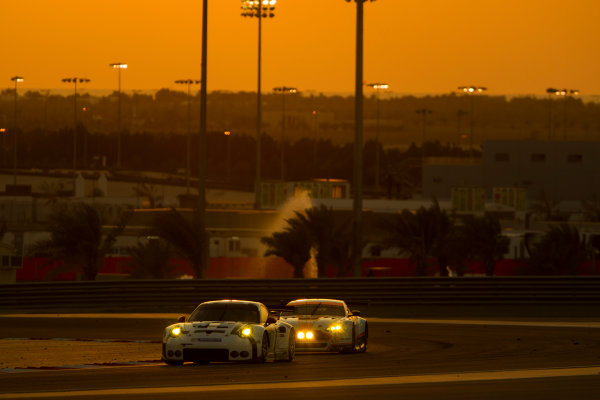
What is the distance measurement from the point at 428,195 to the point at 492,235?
5426 centimetres

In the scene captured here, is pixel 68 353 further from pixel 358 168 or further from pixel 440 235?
pixel 440 235

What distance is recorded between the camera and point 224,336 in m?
19.3

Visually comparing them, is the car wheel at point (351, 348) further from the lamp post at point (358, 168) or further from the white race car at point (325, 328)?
the lamp post at point (358, 168)

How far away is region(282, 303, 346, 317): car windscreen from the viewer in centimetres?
2336

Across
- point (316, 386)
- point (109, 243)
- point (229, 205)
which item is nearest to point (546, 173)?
point (229, 205)

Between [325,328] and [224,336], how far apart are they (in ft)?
12.6

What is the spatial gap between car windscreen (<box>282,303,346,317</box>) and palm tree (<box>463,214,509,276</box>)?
124 ft

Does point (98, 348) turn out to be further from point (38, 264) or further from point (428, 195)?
point (428, 195)

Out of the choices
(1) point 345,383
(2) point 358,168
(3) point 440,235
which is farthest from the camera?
(3) point 440,235

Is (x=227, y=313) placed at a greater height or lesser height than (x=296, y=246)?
greater

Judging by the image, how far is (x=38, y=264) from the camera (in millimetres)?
58969

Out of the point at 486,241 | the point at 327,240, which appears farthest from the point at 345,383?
the point at 486,241

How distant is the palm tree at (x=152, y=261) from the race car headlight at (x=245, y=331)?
35.9 metres

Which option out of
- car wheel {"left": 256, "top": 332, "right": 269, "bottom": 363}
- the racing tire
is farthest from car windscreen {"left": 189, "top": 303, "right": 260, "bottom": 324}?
the racing tire
